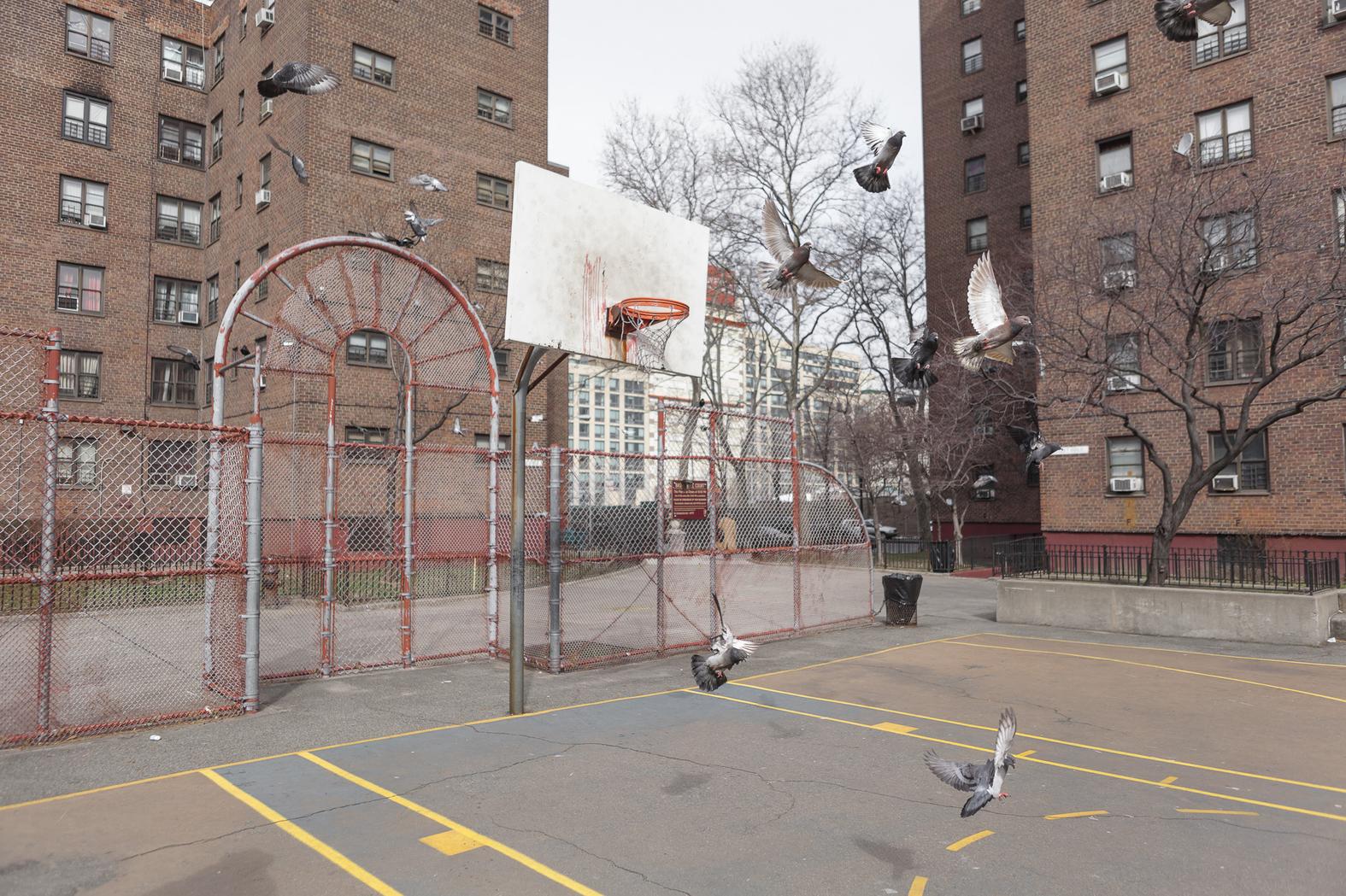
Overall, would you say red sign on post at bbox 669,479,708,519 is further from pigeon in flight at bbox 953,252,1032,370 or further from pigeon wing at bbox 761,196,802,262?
pigeon in flight at bbox 953,252,1032,370

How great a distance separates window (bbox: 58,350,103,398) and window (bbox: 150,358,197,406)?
1783mm

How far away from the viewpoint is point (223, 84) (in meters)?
33.1

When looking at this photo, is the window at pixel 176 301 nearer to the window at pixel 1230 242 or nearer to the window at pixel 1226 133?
the window at pixel 1230 242

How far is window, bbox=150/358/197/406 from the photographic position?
32.7m

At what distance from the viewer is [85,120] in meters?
31.4

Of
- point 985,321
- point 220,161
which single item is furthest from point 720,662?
point 220,161

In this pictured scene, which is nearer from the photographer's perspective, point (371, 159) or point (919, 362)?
point (919, 362)

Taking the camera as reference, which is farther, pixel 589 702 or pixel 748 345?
pixel 748 345

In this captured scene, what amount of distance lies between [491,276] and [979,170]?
2218 centimetres

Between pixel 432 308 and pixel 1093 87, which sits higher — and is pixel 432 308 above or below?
below

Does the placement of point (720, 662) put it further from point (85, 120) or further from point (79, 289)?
point (85, 120)

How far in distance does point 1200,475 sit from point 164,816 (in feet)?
Answer: 55.7

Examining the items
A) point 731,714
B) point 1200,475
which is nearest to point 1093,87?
point 1200,475

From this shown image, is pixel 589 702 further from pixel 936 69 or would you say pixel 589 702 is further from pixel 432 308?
pixel 936 69
